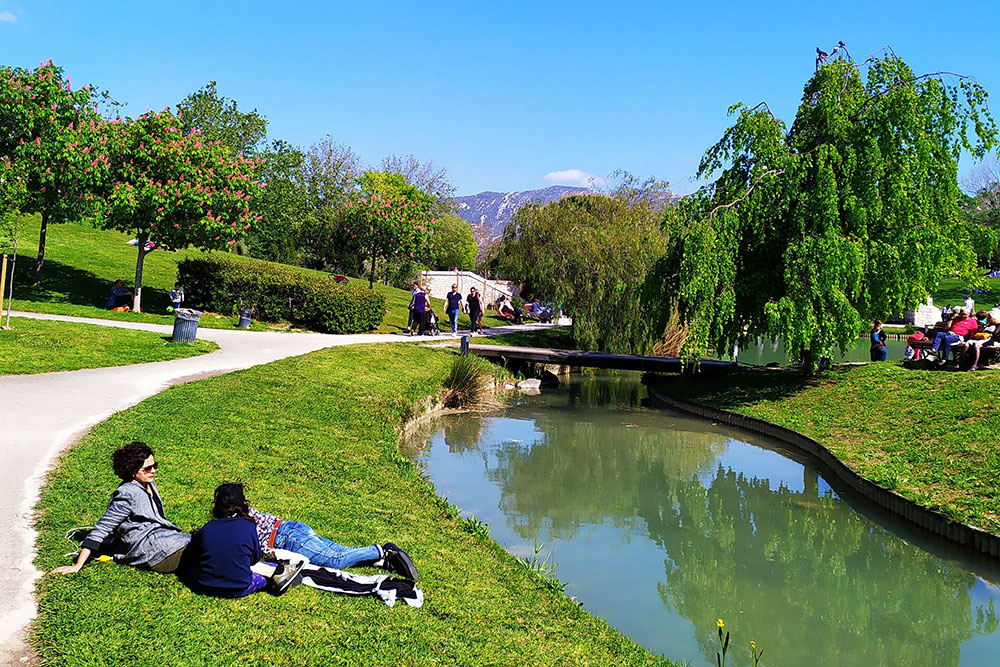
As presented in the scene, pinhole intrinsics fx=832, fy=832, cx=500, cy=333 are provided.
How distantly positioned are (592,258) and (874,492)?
16.7 metres

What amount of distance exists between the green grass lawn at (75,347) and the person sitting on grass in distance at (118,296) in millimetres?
6318

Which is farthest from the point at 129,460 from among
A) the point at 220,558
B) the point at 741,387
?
the point at 741,387

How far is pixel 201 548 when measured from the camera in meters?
5.95

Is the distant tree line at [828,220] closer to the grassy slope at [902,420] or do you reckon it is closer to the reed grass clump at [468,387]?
the grassy slope at [902,420]

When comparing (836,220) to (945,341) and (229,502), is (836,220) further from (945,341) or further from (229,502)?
(229,502)

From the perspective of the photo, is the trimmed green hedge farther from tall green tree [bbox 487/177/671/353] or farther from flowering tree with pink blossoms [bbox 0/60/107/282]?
tall green tree [bbox 487/177/671/353]

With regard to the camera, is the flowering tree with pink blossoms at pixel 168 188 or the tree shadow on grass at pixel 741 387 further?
the flowering tree with pink blossoms at pixel 168 188

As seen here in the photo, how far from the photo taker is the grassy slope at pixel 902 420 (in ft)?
38.9

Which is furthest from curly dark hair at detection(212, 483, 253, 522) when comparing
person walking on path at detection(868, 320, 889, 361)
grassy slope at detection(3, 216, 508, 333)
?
person walking on path at detection(868, 320, 889, 361)

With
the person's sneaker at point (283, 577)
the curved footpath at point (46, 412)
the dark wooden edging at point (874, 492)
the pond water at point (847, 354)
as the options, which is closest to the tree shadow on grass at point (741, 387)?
the dark wooden edging at point (874, 492)

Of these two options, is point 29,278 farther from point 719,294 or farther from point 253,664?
point 253,664

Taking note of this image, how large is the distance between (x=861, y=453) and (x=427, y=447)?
7.73 meters

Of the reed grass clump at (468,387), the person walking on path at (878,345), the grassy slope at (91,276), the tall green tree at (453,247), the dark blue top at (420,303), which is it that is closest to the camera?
the reed grass clump at (468,387)

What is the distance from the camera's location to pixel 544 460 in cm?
1535
